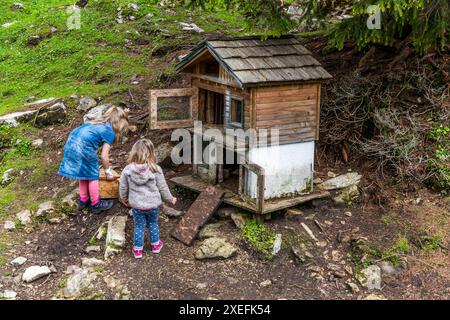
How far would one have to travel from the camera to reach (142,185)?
6.78 metres

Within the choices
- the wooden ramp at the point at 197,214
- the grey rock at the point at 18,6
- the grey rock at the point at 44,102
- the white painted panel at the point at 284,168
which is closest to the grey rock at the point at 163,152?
the wooden ramp at the point at 197,214

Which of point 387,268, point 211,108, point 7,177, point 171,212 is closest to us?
point 387,268

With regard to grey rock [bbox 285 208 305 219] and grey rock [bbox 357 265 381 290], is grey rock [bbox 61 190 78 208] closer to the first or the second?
grey rock [bbox 285 208 305 219]

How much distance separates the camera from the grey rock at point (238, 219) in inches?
293

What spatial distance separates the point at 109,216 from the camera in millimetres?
7879

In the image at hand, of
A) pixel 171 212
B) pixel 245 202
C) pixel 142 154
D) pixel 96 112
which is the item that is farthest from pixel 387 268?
pixel 96 112

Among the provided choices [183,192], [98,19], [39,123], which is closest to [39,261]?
[183,192]

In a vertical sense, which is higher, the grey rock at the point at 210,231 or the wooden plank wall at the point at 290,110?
the wooden plank wall at the point at 290,110

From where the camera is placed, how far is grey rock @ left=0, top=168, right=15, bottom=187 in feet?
30.4

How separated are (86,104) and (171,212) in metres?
4.23

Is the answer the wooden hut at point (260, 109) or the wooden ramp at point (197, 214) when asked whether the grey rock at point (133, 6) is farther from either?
the wooden ramp at point (197, 214)

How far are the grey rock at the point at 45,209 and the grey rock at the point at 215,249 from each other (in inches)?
103

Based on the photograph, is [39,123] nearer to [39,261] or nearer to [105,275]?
[39,261]

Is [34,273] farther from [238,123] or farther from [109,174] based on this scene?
[238,123]
